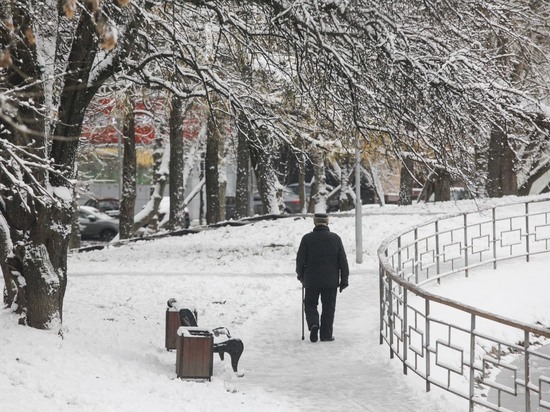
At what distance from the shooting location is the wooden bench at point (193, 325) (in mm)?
10836

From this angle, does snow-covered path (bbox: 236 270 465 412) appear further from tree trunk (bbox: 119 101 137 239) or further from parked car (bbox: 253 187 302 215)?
parked car (bbox: 253 187 302 215)

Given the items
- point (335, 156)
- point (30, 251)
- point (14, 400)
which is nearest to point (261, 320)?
point (30, 251)

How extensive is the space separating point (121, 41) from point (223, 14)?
1.42 metres

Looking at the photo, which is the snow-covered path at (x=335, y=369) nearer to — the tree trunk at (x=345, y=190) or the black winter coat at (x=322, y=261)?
the black winter coat at (x=322, y=261)

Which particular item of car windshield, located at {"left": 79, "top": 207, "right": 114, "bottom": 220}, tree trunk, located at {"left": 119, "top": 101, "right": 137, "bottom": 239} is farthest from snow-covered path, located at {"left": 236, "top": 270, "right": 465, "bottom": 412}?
car windshield, located at {"left": 79, "top": 207, "right": 114, "bottom": 220}

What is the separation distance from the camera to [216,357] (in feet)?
39.3

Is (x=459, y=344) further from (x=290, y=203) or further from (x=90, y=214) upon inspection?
(x=290, y=203)

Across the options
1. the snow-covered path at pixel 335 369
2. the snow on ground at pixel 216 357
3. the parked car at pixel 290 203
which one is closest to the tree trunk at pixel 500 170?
the snow on ground at pixel 216 357

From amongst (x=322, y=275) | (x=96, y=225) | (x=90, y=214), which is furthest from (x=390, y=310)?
(x=90, y=214)

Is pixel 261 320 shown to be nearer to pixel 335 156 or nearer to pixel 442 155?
pixel 442 155

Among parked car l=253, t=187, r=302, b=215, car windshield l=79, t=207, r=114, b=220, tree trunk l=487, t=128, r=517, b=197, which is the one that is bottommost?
car windshield l=79, t=207, r=114, b=220

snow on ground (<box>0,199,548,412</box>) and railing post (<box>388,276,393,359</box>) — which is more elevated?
railing post (<box>388,276,393,359</box>)

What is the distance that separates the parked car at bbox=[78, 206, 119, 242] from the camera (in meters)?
45.6

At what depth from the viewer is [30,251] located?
457 inches
